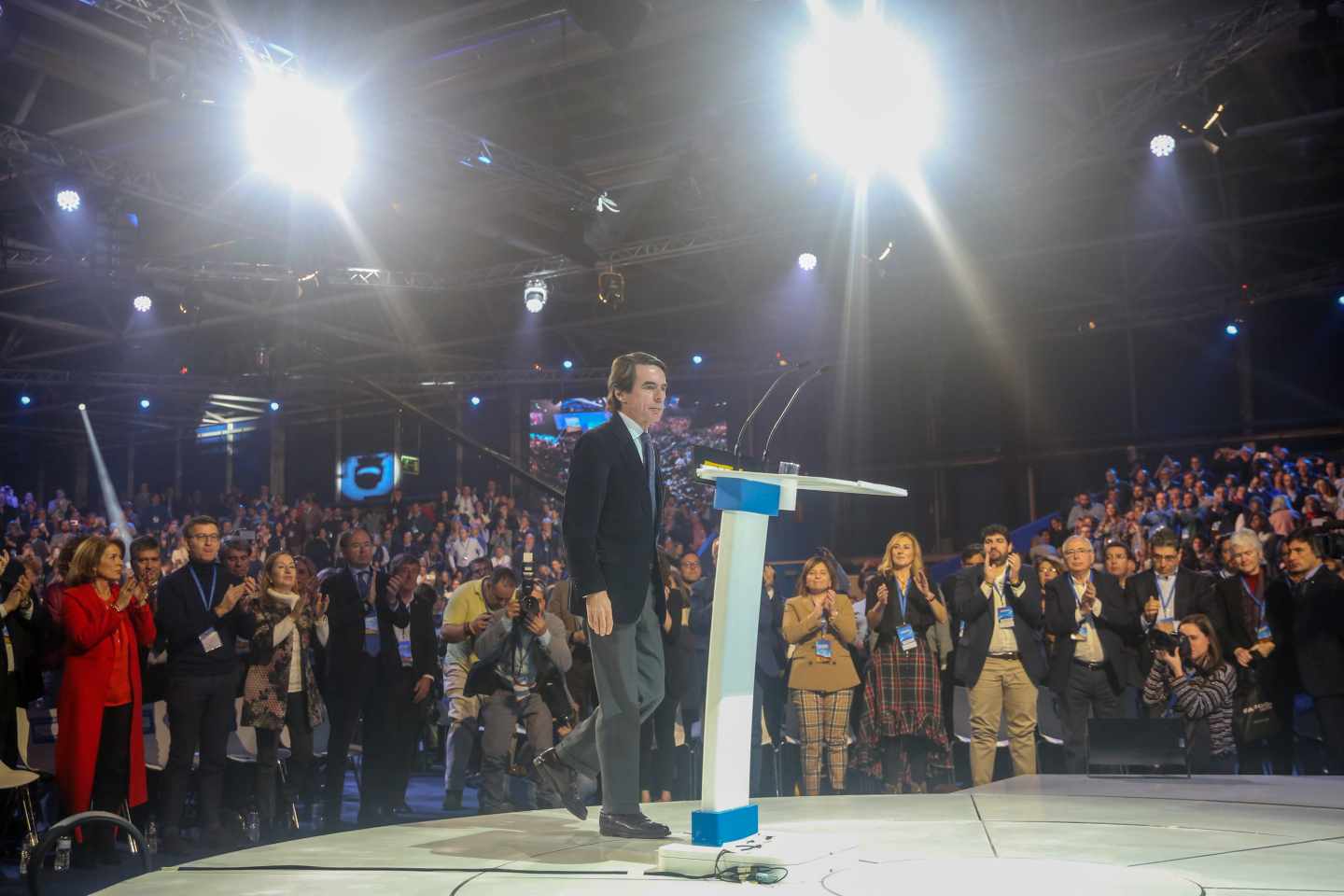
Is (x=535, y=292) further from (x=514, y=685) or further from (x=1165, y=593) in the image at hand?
(x=1165, y=593)

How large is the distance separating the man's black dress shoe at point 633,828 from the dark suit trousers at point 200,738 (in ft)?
9.76

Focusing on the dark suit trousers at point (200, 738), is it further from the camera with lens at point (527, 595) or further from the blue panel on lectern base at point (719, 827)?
the blue panel on lectern base at point (719, 827)

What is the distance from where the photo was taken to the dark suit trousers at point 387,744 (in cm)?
632

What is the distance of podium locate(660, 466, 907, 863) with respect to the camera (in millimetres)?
2682

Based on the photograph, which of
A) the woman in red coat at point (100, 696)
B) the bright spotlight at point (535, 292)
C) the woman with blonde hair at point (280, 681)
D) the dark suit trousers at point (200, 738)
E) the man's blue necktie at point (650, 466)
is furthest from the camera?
the bright spotlight at point (535, 292)

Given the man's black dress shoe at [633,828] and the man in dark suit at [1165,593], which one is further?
the man in dark suit at [1165,593]

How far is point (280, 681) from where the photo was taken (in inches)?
233

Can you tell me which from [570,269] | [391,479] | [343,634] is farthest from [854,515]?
[343,634]

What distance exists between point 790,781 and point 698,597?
1.28 meters

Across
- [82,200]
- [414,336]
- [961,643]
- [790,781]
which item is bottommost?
[790,781]

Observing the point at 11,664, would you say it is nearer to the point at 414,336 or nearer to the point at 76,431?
the point at 414,336

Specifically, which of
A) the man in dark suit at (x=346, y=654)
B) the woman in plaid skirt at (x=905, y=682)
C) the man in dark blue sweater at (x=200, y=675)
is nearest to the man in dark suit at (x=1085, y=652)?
the woman in plaid skirt at (x=905, y=682)

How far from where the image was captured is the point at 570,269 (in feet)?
42.0

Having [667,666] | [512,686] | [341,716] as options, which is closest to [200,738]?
[341,716]
